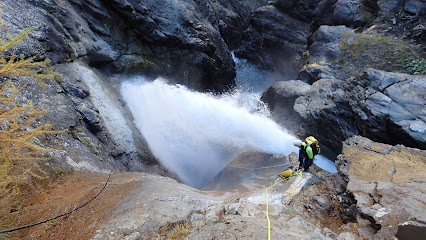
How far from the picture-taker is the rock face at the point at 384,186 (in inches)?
199

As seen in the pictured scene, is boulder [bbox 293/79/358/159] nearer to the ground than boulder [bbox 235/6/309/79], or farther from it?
Result: nearer to the ground

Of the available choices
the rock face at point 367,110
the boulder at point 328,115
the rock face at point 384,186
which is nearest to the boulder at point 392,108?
the rock face at point 367,110

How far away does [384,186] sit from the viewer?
6297 mm

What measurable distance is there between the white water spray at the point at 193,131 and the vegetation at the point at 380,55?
7.99 m

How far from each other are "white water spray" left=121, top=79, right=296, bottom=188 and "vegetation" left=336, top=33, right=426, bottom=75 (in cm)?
799

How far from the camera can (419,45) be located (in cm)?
1652

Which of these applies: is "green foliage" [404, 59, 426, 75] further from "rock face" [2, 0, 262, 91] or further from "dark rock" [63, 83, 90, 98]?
"dark rock" [63, 83, 90, 98]

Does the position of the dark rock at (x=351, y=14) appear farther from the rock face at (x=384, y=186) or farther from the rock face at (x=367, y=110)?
the rock face at (x=384, y=186)

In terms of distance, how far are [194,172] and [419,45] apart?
58.2 feet

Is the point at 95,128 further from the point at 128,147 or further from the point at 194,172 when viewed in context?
the point at 194,172

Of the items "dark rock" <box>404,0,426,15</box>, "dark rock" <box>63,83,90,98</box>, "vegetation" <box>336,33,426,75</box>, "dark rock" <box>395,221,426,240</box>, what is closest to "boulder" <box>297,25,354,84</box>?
"vegetation" <box>336,33,426,75</box>

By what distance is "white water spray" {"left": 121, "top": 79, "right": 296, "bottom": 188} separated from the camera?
1396 cm

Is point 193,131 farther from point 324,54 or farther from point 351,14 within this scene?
point 351,14

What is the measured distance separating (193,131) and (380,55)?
15.0 metres
